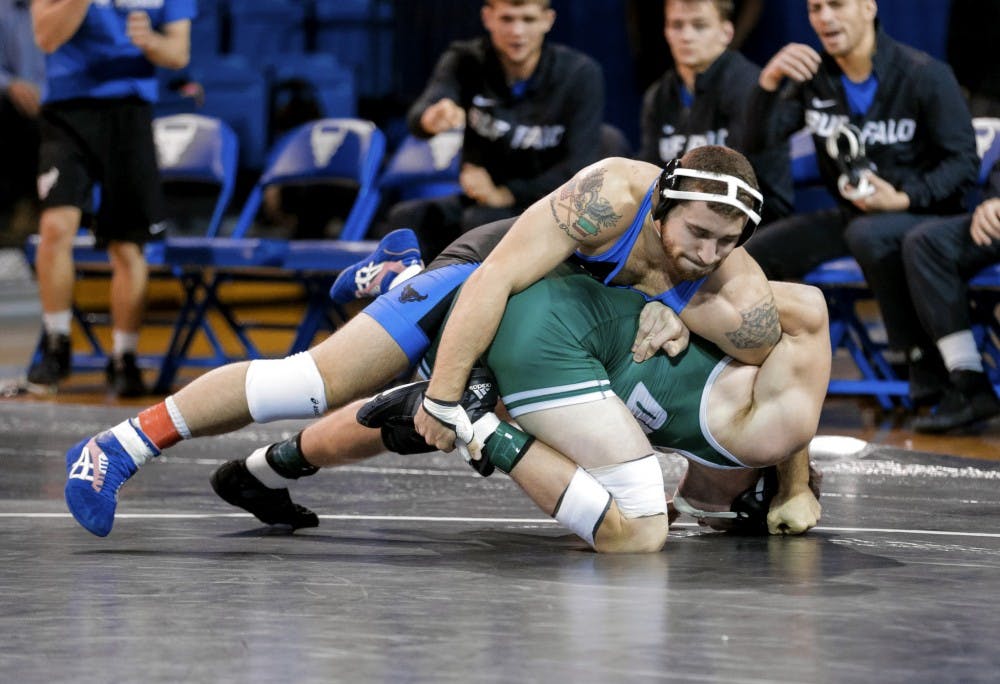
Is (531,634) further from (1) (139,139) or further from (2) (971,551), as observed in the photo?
(1) (139,139)

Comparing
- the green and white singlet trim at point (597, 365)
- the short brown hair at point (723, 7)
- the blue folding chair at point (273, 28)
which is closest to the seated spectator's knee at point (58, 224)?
the short brown hair at point (723, 7)

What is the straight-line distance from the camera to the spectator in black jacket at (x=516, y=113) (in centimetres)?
562

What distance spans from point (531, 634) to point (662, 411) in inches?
37.8

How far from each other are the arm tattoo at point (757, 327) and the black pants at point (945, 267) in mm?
1892

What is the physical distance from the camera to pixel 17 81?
6.32 meters

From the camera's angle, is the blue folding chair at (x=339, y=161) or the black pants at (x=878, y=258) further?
the blue folding chair at (x=339, y=161)

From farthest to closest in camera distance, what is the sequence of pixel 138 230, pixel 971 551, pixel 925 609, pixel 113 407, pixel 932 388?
pixel 138 230, pixel 113 407, pixel 932 388, pixel 971 551, pixel 925 609

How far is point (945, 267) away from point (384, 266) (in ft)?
6.59

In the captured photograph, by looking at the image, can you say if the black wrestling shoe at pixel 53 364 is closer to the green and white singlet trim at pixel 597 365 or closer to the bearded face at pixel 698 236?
the green and white singlet trim at pixel 597 365

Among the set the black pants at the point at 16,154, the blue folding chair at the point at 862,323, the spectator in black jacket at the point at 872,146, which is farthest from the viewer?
the black pants at the point at 16,154

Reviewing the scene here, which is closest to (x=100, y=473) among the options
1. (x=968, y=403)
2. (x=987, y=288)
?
(x=968, y=403)

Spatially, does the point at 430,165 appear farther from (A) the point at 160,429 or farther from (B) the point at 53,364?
(A) the point at 160,429

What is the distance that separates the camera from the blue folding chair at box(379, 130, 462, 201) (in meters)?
6.46

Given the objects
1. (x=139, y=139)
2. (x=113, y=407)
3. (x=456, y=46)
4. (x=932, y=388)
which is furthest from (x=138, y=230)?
(x=932, y=388)
